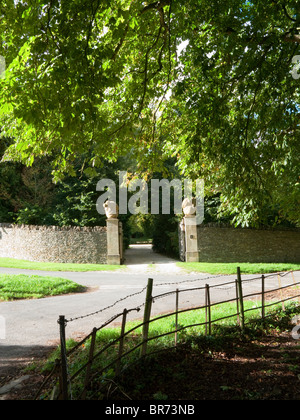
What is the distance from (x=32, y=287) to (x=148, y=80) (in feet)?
23.7

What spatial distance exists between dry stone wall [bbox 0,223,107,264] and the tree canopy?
1114cm

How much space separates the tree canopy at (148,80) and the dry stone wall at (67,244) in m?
11.1

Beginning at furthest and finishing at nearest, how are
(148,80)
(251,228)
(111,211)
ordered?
1. (251,228)
2. (111,211)
3. (148,80)

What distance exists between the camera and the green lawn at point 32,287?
903cm

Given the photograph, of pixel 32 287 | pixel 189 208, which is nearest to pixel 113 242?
pixel 189 208

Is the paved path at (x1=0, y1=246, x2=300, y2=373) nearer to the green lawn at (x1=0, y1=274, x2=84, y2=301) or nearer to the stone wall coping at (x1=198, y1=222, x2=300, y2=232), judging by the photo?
the green lawn at (x1=0, y1=274, x2=84, y2=301)

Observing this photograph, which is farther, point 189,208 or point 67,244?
point 67,244

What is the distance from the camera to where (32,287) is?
31.6ft

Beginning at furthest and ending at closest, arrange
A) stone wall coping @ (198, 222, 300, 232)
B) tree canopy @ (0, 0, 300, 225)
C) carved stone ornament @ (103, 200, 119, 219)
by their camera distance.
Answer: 1. stone wall coping @ (198, 222, 300, 232)
2. carved stone ornament @ (103, 200, 119, 219)
3. tree canopy @ (0, 0, 300, 225)

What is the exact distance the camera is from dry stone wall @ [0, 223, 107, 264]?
59.0 feet

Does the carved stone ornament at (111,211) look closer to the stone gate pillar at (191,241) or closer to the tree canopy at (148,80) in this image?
the stone gate pillar at (191,241)

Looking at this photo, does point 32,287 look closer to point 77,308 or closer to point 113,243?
→ point 77,308

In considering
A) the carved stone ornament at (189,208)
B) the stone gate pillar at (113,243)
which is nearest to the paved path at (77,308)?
the stone gate pillar at (113,243)

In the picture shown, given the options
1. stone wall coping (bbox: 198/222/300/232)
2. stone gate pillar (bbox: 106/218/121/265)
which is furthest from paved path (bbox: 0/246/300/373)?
stone wall coping (bbox: 198/222/300/232)
